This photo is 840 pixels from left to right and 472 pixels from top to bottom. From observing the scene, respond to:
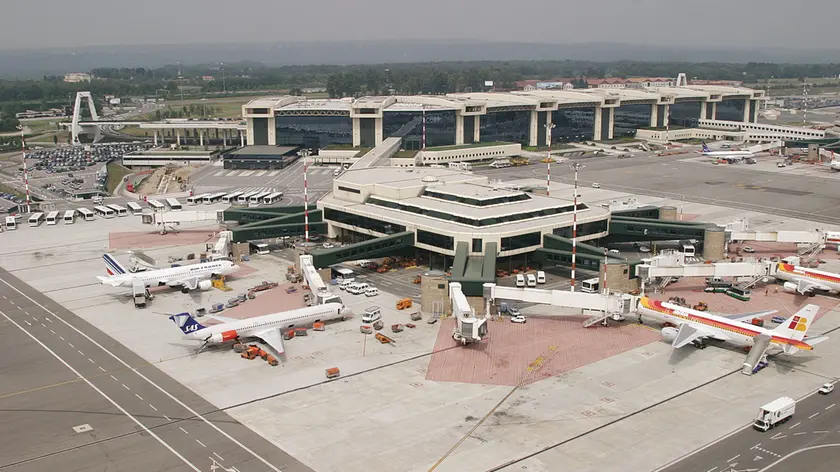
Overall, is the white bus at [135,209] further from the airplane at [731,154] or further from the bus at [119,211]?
the airplane at [731,154]

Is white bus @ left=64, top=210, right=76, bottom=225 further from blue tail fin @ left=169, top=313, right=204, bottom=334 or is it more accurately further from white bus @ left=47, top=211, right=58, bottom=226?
blue tail fin @ left=169, top=313, right=204, bottom=334

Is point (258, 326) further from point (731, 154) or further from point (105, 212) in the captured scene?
point (731, 154)

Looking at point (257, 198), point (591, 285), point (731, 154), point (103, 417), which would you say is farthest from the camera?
point (731, 154)

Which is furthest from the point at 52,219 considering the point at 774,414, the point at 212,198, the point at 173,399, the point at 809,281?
the point at 774,414

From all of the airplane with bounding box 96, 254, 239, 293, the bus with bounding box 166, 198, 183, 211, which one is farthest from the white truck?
the bus with bounding box 166, 198, 183, 211

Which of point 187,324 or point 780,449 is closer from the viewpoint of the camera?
point 780,449

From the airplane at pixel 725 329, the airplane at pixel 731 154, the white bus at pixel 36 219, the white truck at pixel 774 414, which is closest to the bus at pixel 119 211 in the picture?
the white bus at pixel 36 219
